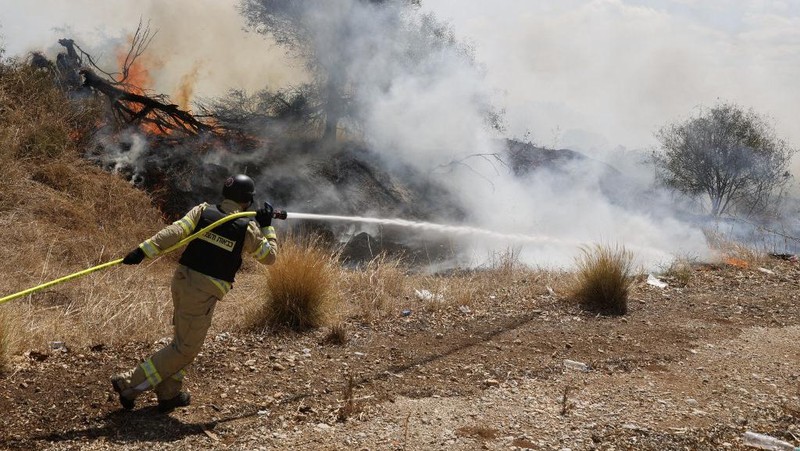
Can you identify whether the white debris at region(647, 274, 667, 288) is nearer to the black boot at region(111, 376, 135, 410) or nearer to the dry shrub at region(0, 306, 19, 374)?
the black boot at region(111, 376, 135, 410)

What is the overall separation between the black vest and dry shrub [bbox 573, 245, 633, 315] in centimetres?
407

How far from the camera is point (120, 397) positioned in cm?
347

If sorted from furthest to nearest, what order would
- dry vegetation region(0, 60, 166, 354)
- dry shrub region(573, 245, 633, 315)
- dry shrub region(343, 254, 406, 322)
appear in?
dry shrub region(573, 245, 633, 315) < dry shrub region(343, 254, 406, 322) < dry vegetation region(0, 60, 166, 354)

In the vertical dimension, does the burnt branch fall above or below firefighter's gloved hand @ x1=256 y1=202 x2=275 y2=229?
above

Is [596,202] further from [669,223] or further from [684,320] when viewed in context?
[684,320]

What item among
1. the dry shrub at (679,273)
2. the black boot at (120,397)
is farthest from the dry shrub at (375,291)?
the dry shrub at (679,273)

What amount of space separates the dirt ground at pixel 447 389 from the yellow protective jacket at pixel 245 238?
32.2 inches

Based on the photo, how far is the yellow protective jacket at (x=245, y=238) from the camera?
3.40m

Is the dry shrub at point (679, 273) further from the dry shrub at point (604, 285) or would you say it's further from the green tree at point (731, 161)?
the green tree at point (731, 161)

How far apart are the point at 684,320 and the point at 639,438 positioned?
3.15 m

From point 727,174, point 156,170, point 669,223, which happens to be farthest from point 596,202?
point 156,170

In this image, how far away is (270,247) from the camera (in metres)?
3.71

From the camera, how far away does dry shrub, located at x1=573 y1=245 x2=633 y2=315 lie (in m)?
6.38

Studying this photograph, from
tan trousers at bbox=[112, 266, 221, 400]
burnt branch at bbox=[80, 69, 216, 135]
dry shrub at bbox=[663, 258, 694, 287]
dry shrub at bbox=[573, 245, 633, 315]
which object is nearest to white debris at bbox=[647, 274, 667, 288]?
dry shrub at bbox=[663, 258, 694, 287]
